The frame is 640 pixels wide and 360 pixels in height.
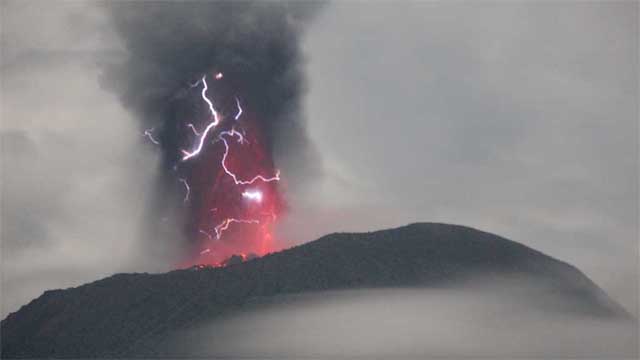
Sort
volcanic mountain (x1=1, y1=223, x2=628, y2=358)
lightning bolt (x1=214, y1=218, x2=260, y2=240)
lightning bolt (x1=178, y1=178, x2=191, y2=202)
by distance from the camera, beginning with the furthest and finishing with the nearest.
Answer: lightning bolt (x1=178, y1=178, x2=191, y2=202) < lightning bolt (x1=214, y1=218, x2=260, y2=240) < volcanic mountain (x1=1, y1=223, x2=628, y2=358)

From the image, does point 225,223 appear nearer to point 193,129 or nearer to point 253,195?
point 253,195

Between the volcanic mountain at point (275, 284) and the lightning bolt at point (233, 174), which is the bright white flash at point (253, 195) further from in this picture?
the volcanic mountain at point (275, 284)

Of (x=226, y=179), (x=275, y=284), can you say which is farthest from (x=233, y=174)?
(x=275, y=284)

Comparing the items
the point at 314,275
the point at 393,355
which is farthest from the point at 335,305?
the point at 393,355

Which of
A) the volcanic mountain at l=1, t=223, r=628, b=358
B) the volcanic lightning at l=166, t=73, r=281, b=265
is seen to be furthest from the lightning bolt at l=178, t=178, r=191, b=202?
the volcanic mountain at l=1, t=223, r=628, b=358

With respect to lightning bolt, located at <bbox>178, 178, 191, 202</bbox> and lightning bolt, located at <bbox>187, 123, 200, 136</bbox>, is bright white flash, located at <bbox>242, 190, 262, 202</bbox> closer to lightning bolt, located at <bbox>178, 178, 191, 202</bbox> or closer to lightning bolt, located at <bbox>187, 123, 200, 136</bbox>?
lightning bolt, located at <bbox>178, 178, 191, 202</bbox>

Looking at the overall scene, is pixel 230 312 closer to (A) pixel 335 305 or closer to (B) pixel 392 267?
(A) pixel 335 305

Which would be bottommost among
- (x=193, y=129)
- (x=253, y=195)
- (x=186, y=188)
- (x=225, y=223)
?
(x=225, y=223)

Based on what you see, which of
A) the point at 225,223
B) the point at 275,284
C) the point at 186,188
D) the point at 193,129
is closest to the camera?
the point at 275,284

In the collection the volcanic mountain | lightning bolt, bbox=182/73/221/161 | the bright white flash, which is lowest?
the volcanic mountain
